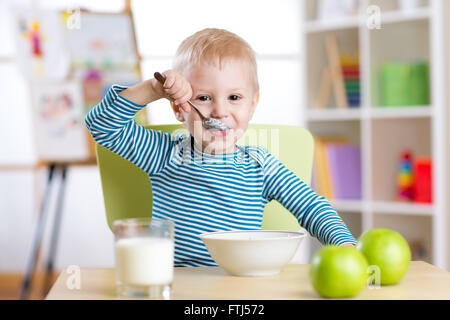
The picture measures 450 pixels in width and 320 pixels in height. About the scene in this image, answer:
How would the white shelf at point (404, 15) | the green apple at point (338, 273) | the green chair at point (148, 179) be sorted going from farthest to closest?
the white shelf at point (404, 15) → the green chair at point (148, 179) → the green apple at point (338, 273)

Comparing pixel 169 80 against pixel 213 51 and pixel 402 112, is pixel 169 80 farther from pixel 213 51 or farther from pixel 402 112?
pixel 402 112

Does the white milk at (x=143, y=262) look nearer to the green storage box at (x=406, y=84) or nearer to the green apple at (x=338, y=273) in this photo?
the green apple at (x=338, y=273)

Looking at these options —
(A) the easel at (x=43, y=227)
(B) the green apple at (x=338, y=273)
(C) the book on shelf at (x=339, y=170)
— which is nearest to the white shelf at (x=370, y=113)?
(C) the book on shelf at (x=339, y=170)

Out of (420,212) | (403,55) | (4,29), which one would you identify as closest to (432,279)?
(420,212)

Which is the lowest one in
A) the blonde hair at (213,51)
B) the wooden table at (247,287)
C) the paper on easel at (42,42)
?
the wooden table at (247,287)

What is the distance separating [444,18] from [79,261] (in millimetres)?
2379

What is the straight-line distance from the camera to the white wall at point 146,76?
138 inches

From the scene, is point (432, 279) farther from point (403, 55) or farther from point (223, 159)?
point (403, 55)

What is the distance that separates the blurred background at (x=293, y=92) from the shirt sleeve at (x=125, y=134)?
1570 millimetres

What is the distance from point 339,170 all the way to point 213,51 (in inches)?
75.9

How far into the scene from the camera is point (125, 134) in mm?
1165

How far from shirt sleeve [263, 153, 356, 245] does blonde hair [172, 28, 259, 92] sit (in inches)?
7.6

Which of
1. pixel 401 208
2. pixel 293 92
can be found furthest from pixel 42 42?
pixel 401 208
